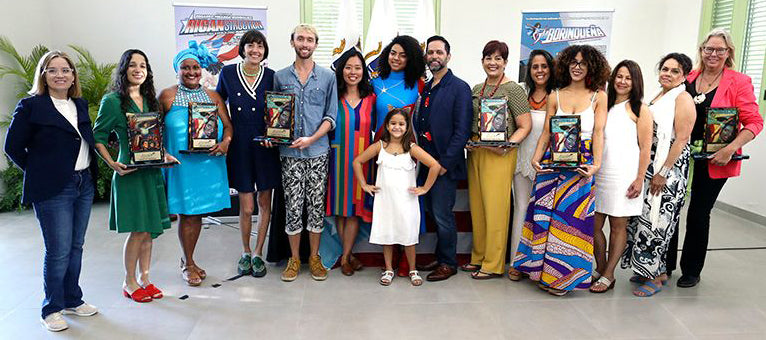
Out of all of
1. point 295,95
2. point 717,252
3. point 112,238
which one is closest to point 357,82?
point 295,95

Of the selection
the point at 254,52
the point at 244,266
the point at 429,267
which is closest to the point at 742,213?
the point at 429,267

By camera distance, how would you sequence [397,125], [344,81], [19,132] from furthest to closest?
[344,81], [397,125], [19,132]

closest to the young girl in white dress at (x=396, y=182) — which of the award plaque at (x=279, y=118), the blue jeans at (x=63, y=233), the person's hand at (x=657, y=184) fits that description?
the award plaque at (x=279, y=118)

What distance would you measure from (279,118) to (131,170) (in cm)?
89

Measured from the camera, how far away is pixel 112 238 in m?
4.62

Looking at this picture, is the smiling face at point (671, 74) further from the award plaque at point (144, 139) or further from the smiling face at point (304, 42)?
the award plaque at point (144, 139)

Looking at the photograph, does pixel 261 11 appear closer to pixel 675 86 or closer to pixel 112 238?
pixel 112 238

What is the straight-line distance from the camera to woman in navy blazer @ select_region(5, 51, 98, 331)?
8.44 feet

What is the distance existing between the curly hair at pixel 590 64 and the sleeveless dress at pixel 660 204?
42 centimetres

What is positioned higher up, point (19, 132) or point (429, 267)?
point (19, 132)

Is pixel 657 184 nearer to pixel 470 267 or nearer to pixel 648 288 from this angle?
pixel 648 288

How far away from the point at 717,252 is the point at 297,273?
11.2 feet

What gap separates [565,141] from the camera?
309cm

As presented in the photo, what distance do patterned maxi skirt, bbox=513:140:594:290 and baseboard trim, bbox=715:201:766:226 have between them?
3.23m
